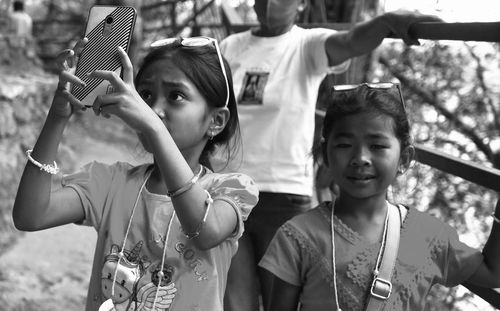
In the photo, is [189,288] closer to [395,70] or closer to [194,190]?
[194,190]

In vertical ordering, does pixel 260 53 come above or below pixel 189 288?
above

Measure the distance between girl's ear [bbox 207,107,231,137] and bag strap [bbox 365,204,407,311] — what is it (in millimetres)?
449

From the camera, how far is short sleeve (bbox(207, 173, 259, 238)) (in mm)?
1349

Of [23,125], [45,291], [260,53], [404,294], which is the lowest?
[45,291]

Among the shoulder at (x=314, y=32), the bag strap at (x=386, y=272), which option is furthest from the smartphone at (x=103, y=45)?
the shoulder at (x=314, y=32)

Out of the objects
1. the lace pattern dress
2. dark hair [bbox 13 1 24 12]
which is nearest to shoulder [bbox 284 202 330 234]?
the lace pattern dress

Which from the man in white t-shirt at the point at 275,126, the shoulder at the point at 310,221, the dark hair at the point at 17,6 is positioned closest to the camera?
the shoulder at the point at 310,221

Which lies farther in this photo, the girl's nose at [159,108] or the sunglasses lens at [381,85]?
the sunglasses lens at [381,85]

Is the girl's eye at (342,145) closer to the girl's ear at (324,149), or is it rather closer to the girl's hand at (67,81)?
the girl's ear at (324,149)

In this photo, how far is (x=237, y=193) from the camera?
1375 mm

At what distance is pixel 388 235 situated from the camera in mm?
1464

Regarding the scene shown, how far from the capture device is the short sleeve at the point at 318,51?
1992mm

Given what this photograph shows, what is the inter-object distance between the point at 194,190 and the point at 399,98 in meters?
0.63

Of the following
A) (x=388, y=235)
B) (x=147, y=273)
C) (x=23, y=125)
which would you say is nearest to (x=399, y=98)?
(x=388, y=235)
